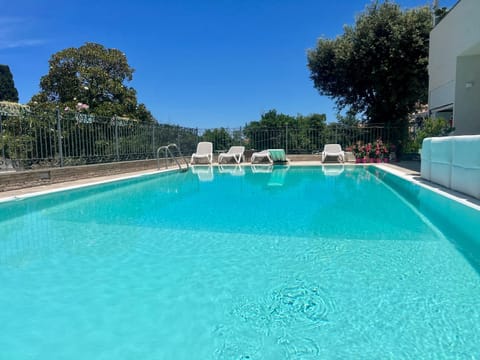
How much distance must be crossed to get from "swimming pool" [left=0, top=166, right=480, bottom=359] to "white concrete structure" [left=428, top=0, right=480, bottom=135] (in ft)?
22.9

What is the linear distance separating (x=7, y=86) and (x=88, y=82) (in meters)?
55.2

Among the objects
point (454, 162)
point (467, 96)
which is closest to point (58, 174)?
point (454, 162)

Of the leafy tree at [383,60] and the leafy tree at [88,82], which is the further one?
the leafy tree at [88,82]

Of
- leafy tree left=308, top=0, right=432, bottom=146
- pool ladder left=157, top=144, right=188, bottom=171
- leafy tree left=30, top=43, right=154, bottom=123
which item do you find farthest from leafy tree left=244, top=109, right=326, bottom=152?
leafy tree left=30, top=43, right=154, bottom=123

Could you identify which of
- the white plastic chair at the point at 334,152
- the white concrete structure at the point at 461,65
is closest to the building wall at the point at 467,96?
the white concrete structure at the point at 461,65

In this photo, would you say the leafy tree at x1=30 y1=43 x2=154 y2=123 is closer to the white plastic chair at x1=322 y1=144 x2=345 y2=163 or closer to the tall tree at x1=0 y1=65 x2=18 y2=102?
the white plastic chair at x1=322 y1=144 x2=345 y2=163

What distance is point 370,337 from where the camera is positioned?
2.16 metres

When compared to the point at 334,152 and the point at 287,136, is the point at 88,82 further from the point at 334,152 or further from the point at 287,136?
the point at 334,152

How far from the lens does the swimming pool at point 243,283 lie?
6.99ft

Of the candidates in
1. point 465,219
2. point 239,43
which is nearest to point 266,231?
point 465,219

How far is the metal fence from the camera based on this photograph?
8383 millimetres

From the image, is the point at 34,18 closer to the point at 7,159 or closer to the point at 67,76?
the point at 67,76

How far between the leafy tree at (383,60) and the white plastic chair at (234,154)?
6011 millimetres

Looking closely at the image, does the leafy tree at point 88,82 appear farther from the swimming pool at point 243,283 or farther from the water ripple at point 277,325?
the water ripple at point 277,325
